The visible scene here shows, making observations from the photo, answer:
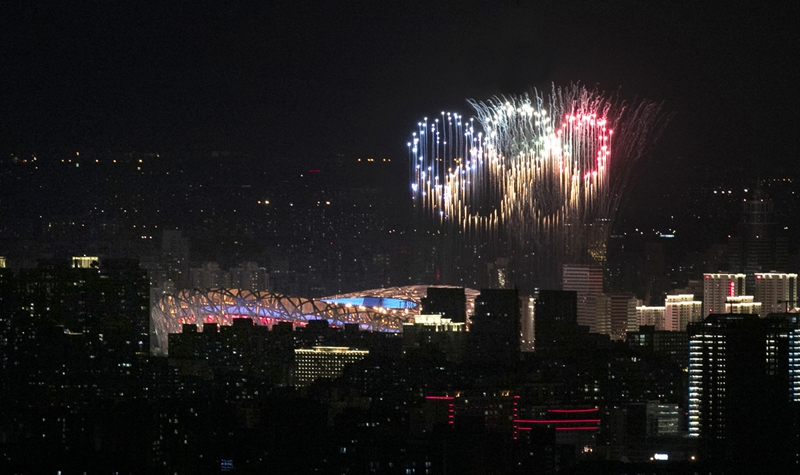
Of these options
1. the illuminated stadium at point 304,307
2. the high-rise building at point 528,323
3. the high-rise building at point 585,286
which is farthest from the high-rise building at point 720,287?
the illuminated stadium at point 304,307

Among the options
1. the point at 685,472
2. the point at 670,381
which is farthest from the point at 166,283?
the point at 685,472

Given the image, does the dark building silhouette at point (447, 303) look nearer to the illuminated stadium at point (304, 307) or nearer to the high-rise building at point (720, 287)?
the illuminated stadium at point (304, 307)

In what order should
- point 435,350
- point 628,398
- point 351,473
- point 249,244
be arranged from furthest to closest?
point 249,244 < point 435,350 < point 628,398 < point 351,473

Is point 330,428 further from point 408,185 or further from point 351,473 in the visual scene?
point 408,185

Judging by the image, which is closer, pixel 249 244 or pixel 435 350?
pixel 435 350

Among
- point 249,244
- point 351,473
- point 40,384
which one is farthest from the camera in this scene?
point 249,244

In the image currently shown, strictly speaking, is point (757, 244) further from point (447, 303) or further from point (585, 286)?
point (447, 303)
